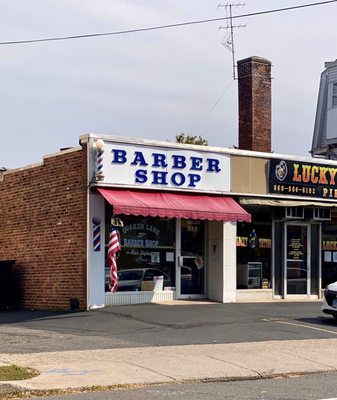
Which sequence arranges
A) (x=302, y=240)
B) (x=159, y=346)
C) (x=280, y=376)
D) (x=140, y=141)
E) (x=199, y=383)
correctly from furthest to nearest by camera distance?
1. (x=302, y=240)
2. (x=140, y=141)
3. (x=159, y=346)
4. (x=280, y=376)
5. (x=199, y=383)

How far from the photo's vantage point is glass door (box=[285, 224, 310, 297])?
20.7 meters

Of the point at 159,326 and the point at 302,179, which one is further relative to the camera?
the point at 302,179

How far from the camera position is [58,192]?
707 inches

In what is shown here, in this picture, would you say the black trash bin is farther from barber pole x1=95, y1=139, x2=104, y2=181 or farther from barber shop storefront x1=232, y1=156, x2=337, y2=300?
barber shop storefront x1=232, y1=156, x2=337, y2=300

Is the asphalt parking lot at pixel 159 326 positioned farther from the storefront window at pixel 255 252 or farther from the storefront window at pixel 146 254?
the storefront window at pixel 255 252

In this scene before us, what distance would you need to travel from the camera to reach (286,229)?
20.6 meters

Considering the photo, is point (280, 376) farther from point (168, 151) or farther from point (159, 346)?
point (168, 151)

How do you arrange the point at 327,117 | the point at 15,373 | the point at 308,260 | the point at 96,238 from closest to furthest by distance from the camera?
the point at 15,373, the point at 96,238, the point at 308,260, the point at 327,117

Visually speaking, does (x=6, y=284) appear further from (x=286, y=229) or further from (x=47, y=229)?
(x=286, y=229)

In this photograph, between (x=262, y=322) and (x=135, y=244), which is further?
(x=135, y=244)

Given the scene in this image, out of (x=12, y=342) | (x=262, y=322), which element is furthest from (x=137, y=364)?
(x=262, y=322)

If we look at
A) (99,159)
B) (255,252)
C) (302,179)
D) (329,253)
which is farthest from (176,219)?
(329,253)

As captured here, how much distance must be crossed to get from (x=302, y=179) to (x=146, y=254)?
5845 mm

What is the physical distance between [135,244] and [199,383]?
9029 millimetres
